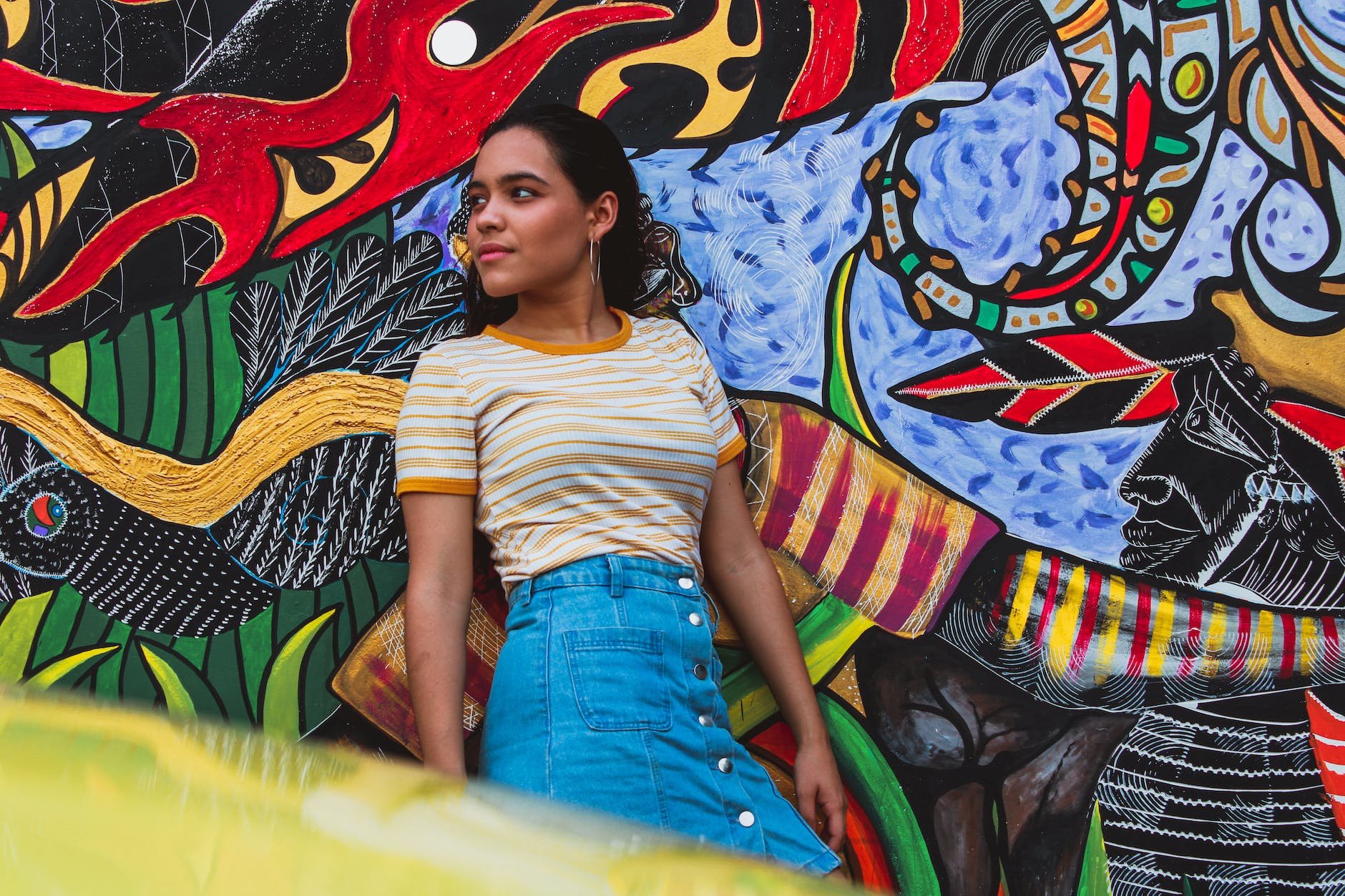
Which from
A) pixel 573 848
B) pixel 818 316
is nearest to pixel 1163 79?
pixel 818 316

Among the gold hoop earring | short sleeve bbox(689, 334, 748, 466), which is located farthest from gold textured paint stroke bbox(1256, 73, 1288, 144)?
the gold hoop earring

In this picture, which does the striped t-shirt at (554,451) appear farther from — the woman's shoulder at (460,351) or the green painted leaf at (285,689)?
the green painted leaf at (285,689)

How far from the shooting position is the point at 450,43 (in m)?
2.10

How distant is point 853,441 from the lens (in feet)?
6.97

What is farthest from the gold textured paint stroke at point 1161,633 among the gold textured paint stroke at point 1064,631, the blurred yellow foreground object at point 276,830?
the blurred yellow foreground object at point 276,830

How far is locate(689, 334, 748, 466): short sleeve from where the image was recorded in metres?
1.90

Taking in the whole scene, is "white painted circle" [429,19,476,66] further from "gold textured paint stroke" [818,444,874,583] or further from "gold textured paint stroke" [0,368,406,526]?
"gold textured paint stroke" [818,444,874,583]

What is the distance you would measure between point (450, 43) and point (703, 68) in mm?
538

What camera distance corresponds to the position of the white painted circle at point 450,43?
209cm

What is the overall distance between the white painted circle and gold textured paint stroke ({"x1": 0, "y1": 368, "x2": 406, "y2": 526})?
2.29 feet

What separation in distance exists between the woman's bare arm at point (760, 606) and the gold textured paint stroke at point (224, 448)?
65 centimetres

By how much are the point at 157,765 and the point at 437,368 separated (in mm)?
1242

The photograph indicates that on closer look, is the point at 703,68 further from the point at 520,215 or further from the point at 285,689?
the point at 285,689

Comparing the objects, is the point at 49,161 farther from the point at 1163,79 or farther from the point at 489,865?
the point at 1163,79
